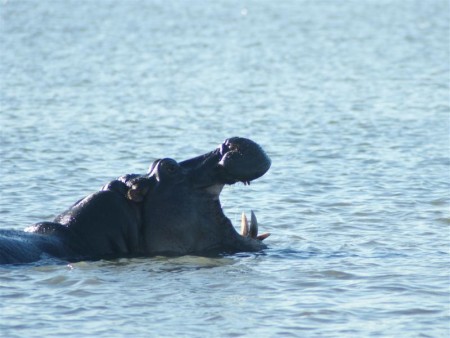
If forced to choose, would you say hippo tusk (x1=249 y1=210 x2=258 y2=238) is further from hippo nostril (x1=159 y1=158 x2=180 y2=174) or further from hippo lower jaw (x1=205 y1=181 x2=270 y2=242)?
hippo nostril (x1=159 y1=158 x2=180 y2=174)

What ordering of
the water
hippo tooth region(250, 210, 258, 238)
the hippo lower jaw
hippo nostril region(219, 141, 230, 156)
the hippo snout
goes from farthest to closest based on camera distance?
hippo tooth region(250, 210, 258, 238), the hippo lower jaw, hippo nostril region(219, 141, 230, 156), the hippo snout, the water

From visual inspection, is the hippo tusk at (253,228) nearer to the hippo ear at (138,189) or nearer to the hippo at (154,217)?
the hippo at (154,217)

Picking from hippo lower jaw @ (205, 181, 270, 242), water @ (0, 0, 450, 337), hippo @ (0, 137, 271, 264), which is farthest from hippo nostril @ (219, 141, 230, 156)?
water @ (0, 0, 450, 337)

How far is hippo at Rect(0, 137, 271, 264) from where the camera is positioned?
9.84m

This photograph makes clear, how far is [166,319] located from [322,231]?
3.30 metres

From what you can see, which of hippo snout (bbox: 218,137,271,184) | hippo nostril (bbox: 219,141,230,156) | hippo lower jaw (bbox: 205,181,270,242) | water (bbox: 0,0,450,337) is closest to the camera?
water (bbox: 0,0,450,337)

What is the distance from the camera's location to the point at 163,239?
1003cm

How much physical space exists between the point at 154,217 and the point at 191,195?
0.34 m

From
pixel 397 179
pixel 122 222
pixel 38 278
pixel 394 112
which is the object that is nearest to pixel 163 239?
pixel 122 222

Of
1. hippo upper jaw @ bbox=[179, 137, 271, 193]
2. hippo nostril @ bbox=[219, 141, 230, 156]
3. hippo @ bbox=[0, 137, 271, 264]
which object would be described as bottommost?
hippo @ bbox=[0, 137, 271, 264]

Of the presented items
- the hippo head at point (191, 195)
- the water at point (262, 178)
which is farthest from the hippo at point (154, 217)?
the water at point (262, 178)

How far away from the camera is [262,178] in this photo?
46.8ft

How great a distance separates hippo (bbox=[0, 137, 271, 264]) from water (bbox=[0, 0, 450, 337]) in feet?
0.55

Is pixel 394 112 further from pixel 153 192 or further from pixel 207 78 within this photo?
pixel 153 192
